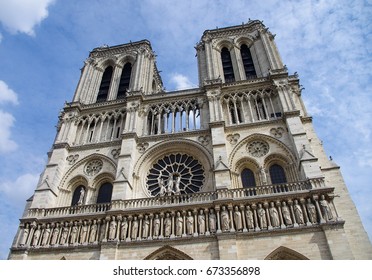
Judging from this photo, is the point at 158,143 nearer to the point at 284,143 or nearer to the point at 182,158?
the point at 182,158

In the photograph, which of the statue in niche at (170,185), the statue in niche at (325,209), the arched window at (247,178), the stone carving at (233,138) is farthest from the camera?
the stone carving at (233,138)

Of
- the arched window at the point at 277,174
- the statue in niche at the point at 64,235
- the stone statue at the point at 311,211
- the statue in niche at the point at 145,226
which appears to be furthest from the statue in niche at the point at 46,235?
the stone statue at the point at 311,211

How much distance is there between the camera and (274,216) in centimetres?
1440

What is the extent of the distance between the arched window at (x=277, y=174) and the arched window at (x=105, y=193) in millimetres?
9509

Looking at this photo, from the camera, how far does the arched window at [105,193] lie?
1831 centimetres

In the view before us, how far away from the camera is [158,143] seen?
19.5 m

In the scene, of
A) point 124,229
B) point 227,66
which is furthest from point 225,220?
point 227,66

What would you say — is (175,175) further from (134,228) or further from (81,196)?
(81,196)

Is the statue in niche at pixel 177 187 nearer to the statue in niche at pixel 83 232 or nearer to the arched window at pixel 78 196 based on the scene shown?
the statue in niche at pixel 83 232

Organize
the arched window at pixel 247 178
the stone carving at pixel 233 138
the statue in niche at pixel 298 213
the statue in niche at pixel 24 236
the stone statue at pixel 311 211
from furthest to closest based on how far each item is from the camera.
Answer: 1. the stone carving at pixel 233 138
2. the arched window at pixel 247 178
3. the statue in niche at pixel 24 236
4. the statue in niche at pixel 298 213
5. the stone statue at pixel 311 211

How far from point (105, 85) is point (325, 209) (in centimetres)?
1938

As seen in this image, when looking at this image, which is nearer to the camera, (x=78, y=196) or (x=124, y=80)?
(x=78, y=196)

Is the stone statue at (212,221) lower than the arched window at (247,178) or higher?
lower

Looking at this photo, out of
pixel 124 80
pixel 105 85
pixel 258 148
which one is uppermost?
pixel 124 80
